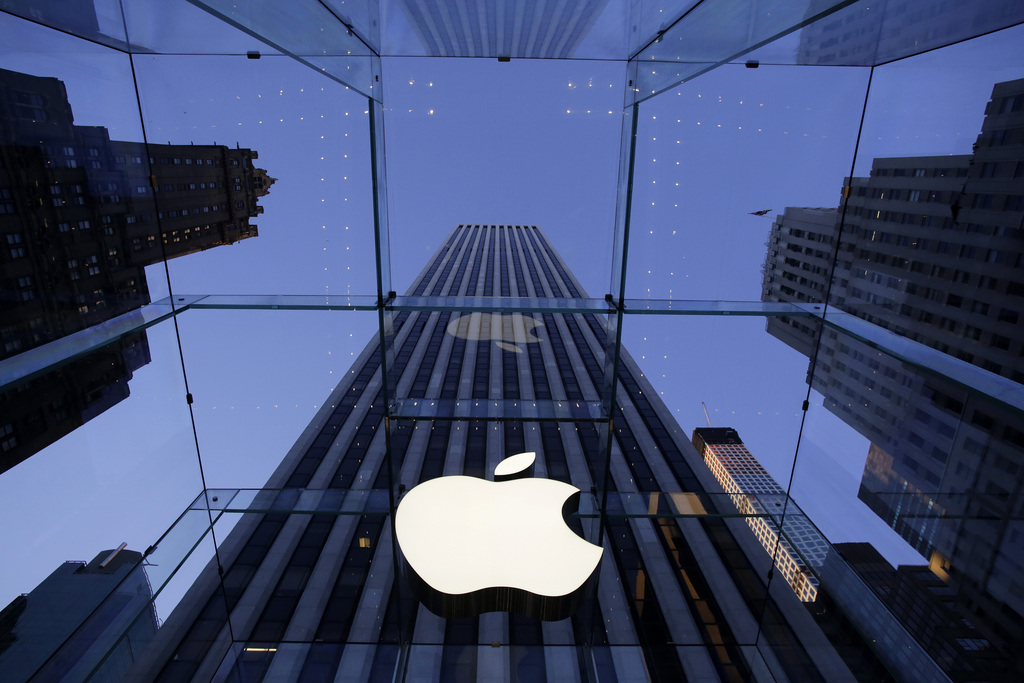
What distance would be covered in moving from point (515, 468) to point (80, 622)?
3.66 meters

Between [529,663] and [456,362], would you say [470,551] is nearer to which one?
[529,663]

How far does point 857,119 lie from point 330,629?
1195 centimetres

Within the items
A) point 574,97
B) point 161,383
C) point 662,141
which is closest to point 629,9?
point 574,97

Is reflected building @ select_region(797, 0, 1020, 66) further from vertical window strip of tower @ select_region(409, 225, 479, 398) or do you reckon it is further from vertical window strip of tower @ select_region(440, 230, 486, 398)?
vertical window strip of tower @ select_region(440, 230, 486, 398)

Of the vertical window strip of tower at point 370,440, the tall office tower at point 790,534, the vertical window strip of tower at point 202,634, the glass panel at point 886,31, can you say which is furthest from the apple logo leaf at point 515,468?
the glass panel at point 886,31

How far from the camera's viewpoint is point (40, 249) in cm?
284

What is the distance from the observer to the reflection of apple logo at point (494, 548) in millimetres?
2998

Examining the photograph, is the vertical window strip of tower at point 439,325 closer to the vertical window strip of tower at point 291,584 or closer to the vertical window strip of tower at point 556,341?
the vertical window strip of tower at point 556,341

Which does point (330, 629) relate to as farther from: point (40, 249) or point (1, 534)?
point (40, 249)

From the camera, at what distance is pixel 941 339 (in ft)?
11.2

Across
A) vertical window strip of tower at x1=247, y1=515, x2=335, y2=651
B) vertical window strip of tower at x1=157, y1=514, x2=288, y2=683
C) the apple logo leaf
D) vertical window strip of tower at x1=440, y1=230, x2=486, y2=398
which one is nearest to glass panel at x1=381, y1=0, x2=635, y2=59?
the apple logo leaf

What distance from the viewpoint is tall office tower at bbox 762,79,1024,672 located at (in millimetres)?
3043

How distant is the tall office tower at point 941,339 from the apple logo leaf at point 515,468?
3.02 metres

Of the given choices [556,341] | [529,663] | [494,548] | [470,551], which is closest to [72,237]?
Answer: [470,551]
